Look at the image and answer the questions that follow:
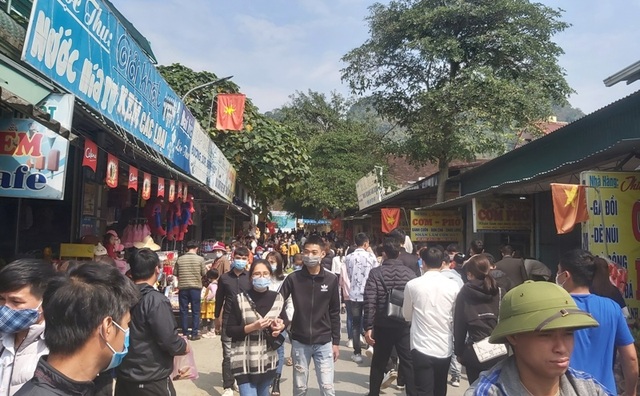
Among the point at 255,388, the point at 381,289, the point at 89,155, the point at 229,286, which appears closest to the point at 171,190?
the point at 229,286

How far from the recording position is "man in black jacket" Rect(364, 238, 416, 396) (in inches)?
216

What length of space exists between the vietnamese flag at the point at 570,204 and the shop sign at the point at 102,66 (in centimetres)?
552

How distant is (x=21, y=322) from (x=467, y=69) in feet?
55.1

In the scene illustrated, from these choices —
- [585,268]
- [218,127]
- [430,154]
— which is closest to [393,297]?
[585,268]

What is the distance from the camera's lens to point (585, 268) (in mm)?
3340

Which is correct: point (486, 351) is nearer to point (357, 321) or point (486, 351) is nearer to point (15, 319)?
point (15, 319)

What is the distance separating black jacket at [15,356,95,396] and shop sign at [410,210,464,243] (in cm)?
1409

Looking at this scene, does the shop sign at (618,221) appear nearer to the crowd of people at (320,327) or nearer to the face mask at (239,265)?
the crowd of people at (320,327)

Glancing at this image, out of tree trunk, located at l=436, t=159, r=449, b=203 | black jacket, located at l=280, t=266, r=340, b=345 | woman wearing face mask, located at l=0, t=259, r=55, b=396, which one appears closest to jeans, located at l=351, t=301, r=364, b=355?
black jacket, located at l=280, t=266, r=340, b=345

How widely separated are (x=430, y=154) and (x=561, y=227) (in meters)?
11.8

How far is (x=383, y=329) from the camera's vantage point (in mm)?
5547

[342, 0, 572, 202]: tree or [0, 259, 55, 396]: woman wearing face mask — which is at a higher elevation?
[342, 0, 572, 202]: tree

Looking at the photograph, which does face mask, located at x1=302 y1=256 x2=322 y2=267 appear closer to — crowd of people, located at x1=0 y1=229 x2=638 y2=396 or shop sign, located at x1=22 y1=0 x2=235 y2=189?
crowd of people, located at x1=0 y1=229 x2=638 y2=396

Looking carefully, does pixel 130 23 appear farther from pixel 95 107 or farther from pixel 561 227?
pixel 561 227
